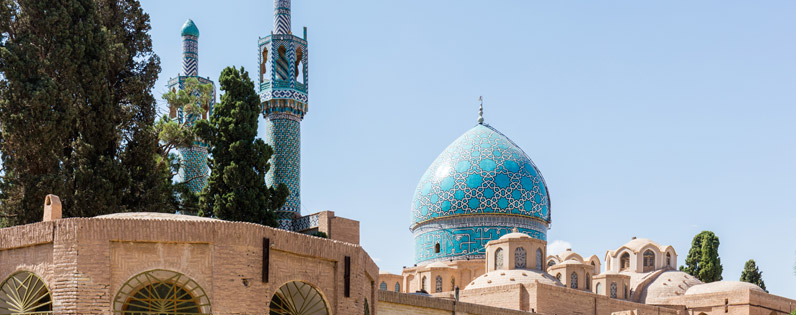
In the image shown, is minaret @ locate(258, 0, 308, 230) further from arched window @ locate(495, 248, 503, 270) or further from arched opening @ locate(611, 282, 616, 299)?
arched opening @ locate(611, 282, 616, 299)

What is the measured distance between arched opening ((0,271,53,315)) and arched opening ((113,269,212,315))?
899mm

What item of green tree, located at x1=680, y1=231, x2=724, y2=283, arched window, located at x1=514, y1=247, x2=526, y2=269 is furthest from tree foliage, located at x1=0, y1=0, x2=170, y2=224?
green tree, located at x1=680, y1=231, x2=724, y2=283

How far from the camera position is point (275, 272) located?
12320 mm

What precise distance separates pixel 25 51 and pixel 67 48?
2.65ft

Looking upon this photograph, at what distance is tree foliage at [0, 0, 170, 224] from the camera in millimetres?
18391

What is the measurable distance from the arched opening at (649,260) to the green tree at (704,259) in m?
1.89

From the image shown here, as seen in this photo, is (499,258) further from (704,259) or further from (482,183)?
(704,259)

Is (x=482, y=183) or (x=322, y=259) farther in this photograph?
(x=482, y=183)

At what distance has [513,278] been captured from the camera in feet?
88.9

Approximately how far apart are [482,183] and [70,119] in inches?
703

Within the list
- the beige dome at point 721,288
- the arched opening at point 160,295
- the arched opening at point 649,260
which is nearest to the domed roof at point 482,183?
the arched opening at point 649,260

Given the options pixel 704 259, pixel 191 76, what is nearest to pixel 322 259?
pixel 191 76

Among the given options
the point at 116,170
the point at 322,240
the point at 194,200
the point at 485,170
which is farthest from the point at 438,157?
the point at 322,240

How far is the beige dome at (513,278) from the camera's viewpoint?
27062 millimetres
